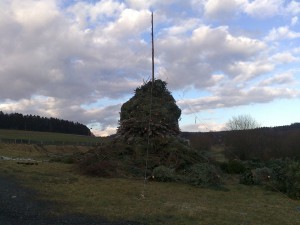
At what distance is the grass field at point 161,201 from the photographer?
8.98 meters

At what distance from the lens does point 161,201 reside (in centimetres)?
1106

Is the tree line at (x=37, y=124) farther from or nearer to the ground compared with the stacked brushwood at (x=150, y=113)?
farther from the ground

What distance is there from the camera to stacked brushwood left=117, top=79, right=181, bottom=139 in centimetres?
2031

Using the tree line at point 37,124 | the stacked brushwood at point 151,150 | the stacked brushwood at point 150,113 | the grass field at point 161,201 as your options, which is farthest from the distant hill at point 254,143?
the tree line at point 37,124

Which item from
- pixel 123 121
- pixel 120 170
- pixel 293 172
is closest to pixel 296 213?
pixel 293 172

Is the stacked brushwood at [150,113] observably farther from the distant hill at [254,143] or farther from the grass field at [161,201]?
the distant hill at [254,143]

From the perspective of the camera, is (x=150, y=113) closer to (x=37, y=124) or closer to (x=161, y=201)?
(x=161, y=201)

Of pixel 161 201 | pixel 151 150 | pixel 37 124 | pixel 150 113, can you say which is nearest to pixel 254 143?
pixel 151 150

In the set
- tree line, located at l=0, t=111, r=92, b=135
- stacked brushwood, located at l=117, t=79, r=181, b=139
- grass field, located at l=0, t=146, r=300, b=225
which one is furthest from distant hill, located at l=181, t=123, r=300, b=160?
tree line, located at l=0, t=111, r=92, b=135

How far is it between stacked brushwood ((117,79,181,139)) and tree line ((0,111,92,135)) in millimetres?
80001

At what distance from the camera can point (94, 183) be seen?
46.5 ft

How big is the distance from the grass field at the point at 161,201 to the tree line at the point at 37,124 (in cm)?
8801

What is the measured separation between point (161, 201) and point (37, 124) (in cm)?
10133

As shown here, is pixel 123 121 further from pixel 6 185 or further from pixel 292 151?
pixel 292 151
